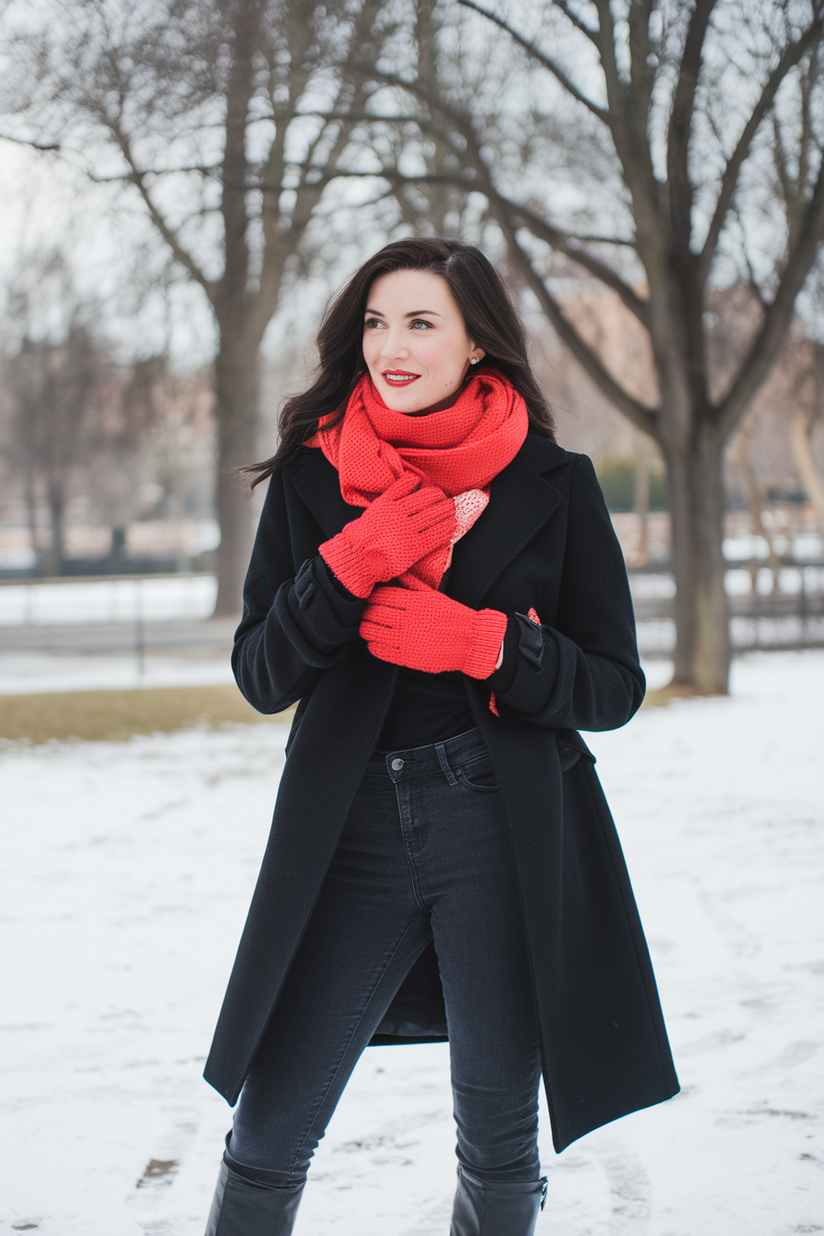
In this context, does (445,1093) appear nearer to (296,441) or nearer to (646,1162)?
(646,1162)

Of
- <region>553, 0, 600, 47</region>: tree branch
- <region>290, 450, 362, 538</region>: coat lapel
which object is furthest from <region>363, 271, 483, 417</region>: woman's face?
<region>553, 0, 600, 47</region>: tree branch

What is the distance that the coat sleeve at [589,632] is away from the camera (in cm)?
195

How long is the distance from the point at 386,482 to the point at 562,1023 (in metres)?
0.90

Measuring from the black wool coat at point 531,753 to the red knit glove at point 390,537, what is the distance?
0.29 feet

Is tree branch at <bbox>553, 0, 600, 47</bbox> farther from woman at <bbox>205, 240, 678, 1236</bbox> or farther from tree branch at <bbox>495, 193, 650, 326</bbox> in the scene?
woman at <bbox>205, 240, 678, 1236</bbox>

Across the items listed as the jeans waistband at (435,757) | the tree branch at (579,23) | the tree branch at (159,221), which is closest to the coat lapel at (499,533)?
the jeans waistband at (435,757)

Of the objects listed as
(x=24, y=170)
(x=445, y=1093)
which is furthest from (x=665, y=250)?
(x=445, y=1093)

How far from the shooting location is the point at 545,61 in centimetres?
965

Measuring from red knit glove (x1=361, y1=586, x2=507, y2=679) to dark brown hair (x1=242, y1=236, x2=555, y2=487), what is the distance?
1.37 feet

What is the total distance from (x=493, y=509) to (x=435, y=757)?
43 cm

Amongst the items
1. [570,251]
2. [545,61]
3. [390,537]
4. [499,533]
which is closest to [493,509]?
[499,533]

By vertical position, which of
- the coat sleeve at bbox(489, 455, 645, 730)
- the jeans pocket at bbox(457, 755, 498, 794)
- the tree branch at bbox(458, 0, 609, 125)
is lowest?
the jeans pocket at bbox(457, 755, 498, 794)

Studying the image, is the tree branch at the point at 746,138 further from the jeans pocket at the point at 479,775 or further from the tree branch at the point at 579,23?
the jeans pocket at the point at 479,775

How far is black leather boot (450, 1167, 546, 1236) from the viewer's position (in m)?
1.91
